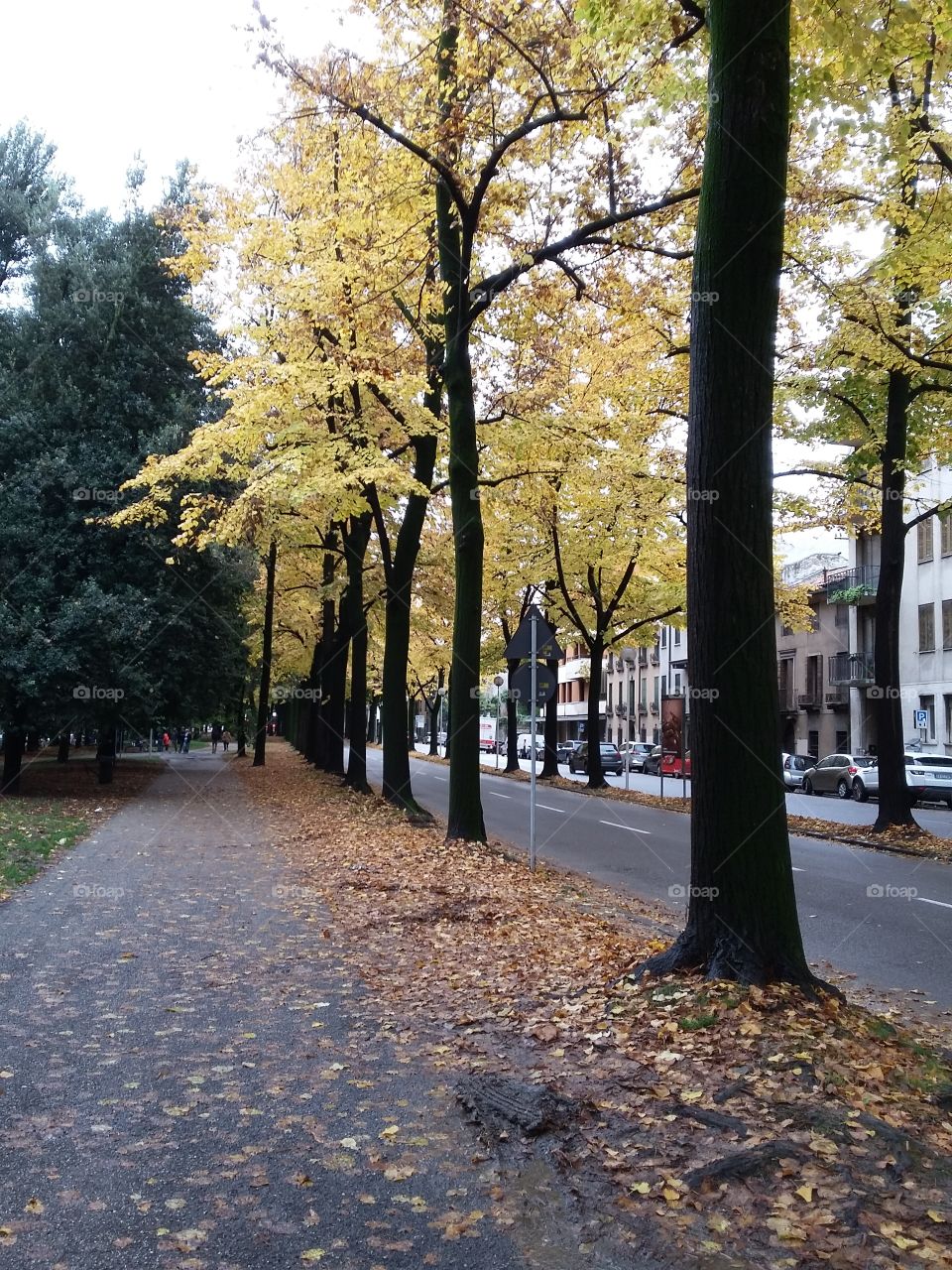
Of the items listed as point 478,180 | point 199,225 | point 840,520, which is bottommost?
point 840,520

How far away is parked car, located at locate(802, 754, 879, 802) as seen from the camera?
123 feet

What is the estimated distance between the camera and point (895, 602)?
19453mm

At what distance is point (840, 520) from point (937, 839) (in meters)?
7.77

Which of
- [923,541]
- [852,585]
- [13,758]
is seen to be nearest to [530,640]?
[13,758]

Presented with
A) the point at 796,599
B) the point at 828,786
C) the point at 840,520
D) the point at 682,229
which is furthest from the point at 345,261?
the point at 828,786

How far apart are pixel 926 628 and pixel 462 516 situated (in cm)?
3557

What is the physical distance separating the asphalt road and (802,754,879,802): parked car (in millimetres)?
13373

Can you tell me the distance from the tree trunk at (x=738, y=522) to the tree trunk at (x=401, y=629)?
12.0 meters

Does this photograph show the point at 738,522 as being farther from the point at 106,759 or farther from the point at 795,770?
the point at 795,770

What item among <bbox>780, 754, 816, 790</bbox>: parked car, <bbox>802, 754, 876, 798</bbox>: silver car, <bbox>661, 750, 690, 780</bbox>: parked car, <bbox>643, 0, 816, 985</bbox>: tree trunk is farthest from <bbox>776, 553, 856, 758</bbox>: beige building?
<bbox>643, 0, 816, 985</bbox>: tree trunk

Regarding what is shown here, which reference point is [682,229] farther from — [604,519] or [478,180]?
[604,519]

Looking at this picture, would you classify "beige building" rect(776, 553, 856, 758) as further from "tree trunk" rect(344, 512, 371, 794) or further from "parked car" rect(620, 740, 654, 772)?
"tree trunk" rect(344, 512, 371, 794)

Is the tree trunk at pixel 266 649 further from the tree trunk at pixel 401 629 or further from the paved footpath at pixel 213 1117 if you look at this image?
the paved footpath at pixel 213 1117

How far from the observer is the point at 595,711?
33.8m
